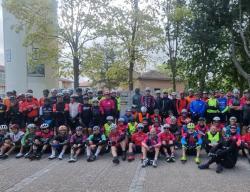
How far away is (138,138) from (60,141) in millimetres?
2765

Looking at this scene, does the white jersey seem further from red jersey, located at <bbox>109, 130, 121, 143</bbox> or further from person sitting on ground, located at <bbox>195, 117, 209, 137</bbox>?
person sitting on ground, located at <bbox>195, 117, 209, 137</bbox>

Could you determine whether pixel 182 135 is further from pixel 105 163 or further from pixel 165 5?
pixel 165 5

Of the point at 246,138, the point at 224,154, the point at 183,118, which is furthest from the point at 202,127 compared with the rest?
the point at 224,154

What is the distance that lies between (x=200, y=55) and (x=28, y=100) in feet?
47.2

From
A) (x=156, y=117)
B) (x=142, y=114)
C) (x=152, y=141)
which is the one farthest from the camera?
(x=142, y=114)

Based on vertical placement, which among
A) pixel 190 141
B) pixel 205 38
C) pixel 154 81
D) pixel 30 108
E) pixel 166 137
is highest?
pixel 205 38

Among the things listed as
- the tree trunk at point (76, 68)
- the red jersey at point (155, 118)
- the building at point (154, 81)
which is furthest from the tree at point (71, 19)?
the building at point (154, 81)

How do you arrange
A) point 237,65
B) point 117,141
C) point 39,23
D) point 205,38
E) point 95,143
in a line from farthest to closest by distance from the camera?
1. point 237,65
2. point 205,38
3. point 39,23
4. point 95,143
5. point 117,141

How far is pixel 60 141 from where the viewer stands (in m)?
13.2

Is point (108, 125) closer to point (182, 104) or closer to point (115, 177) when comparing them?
point (182, 104)

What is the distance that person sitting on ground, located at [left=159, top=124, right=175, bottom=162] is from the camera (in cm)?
A: 1234

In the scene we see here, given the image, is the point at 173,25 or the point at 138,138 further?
the point at 173,25

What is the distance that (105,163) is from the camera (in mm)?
11867

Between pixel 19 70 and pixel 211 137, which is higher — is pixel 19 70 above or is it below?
above
